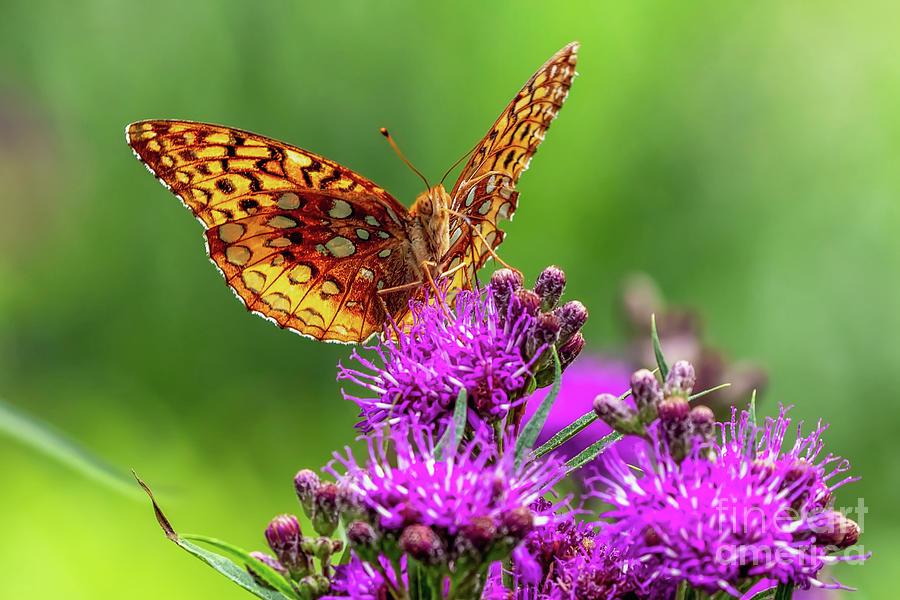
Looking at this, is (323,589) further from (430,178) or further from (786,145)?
(786,145)

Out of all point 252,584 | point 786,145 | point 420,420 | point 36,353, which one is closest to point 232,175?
point 420,420

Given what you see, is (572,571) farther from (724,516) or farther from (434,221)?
(434,221)

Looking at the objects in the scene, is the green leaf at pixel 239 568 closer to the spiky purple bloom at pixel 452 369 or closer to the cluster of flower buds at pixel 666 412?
the spiky purple bloom at pixel 452 369

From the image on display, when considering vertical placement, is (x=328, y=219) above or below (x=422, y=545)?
above

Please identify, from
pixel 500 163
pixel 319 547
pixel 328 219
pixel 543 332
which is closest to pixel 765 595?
pixel 543 332

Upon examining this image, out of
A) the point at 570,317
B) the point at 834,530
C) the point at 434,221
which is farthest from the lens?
the point at 434,221

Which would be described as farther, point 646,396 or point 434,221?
point 434,221
